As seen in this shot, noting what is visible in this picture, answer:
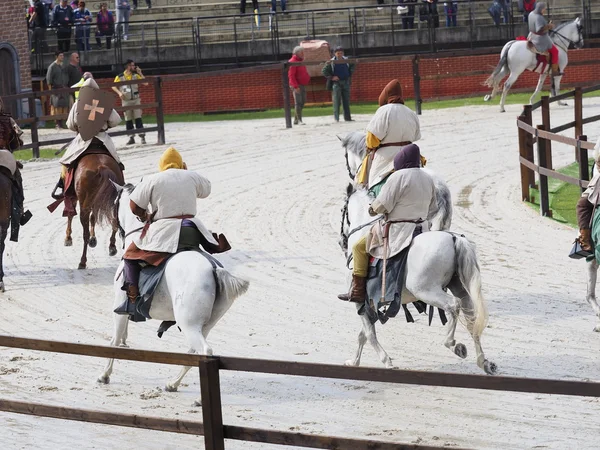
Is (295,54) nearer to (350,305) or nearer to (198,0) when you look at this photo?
(198,0)

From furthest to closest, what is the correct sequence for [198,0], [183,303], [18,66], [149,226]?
1. [198,0]
2. [18,66]
3. [149,226]
4. [183,303]

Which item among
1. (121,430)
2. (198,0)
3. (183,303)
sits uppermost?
(198,0)

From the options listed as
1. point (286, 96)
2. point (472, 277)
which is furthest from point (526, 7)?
point (472, 277)

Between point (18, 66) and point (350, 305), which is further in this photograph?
point (18, 66)

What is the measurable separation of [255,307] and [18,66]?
68.2 feet

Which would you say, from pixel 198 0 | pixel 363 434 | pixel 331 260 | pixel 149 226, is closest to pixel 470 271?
pixel 363 434

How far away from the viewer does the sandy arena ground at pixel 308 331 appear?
7.92m

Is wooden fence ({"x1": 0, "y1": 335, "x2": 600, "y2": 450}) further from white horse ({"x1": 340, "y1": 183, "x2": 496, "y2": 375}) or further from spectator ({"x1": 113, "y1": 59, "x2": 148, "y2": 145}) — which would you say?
spectator ({"x1": 113, "y1": 59, "x2": 148, "y2": 145})

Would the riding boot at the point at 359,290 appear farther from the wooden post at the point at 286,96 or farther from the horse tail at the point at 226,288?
the wooden post at the point at 286,96

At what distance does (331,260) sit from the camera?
1362 centimetres

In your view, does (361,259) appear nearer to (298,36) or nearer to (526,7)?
(298,36)

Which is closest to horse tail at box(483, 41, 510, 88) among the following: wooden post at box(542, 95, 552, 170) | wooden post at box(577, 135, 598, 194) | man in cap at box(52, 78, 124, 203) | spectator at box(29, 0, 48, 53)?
wooden post at box(542, 95, 552, 170)

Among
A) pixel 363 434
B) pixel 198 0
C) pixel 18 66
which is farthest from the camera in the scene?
pixel 198 0

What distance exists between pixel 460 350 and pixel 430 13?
24.3 metres
